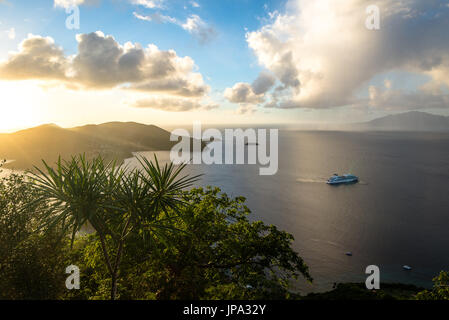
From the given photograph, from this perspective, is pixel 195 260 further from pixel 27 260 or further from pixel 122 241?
pixel 27 260

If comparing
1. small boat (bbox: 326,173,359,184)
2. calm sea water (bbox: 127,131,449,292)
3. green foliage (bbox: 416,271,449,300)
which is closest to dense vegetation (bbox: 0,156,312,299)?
green foliage (bbox: 416,271,449,300)

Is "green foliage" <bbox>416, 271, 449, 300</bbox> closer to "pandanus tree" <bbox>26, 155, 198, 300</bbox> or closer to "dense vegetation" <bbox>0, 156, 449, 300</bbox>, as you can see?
"dense vegetation" <bbox>0, 156, 449, 300</bbox>

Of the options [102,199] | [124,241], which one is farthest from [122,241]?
[102,199]

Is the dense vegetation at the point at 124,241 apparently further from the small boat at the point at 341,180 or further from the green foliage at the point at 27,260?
the small boat at the point at 341,180
